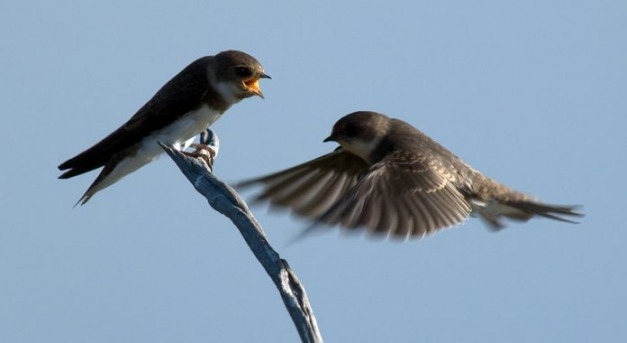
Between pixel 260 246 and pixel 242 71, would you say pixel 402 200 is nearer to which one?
pixel 260 246

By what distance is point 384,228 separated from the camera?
5.44 m

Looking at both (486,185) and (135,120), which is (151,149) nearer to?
(135,120)

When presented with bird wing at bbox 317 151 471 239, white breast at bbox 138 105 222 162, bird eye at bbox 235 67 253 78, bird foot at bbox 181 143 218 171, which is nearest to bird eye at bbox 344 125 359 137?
bird wing at bbox 317 151 471 239

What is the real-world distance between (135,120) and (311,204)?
5.44ft

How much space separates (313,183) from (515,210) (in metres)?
1.09

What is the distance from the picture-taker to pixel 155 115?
7.38 m

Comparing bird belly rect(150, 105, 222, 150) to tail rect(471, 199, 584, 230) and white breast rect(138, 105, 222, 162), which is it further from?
tail rect(471, 199, 584, 230)

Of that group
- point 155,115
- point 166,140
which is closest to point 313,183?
point 166,140

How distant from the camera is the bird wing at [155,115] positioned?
7.25 m

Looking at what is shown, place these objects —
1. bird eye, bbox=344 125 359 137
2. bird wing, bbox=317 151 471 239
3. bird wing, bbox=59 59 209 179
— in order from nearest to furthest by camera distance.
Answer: bird wing, bbox=317 151 471 239 < bird eye, bbox=344 125 359 137 < bird wing, bbox=59 59 209 179

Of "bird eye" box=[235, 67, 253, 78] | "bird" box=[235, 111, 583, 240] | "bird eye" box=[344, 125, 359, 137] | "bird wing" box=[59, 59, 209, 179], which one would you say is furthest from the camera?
"bird wing" box=[59, 59, 209, 179]

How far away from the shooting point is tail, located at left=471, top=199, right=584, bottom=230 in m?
6.47

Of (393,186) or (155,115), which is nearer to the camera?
(393,186)

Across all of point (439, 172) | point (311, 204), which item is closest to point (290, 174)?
point (311, 204)
